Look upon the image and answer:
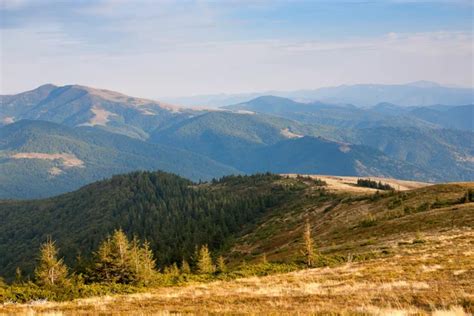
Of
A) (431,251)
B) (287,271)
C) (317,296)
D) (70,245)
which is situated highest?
(317,296)

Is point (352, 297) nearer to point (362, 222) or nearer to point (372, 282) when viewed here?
point (372, 282)

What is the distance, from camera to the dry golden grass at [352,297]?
59.6 ft

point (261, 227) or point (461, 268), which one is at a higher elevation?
point (461, 268)

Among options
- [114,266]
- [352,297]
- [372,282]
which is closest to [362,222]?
[114,266]

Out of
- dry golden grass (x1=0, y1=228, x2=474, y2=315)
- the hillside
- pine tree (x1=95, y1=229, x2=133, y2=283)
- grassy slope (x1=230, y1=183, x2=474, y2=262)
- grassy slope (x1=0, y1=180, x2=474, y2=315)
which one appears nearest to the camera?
dry golden grass (x1=0, y1=228, x2=474, y2=315)

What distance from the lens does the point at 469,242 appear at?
43688 mm

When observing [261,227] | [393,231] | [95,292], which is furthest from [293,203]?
[95,292]

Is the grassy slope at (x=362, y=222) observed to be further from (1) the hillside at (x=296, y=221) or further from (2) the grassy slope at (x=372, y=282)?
(2) the grassy slope at (x=372, y=282)

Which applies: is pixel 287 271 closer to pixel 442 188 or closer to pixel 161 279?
pixel 161 279

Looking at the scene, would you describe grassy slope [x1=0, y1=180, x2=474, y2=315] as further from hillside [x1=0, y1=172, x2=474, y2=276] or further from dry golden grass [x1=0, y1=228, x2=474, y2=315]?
hillside [x1=0, y1=172, x2=474, y2=276]

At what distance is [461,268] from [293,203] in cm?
13450

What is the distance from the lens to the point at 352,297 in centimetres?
2191

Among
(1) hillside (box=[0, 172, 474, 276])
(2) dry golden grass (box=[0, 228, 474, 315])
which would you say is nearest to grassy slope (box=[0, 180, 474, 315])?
(2) dry golden grass (box=[0, 228, 474, 315])

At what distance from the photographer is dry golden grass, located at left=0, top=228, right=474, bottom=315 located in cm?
1817
